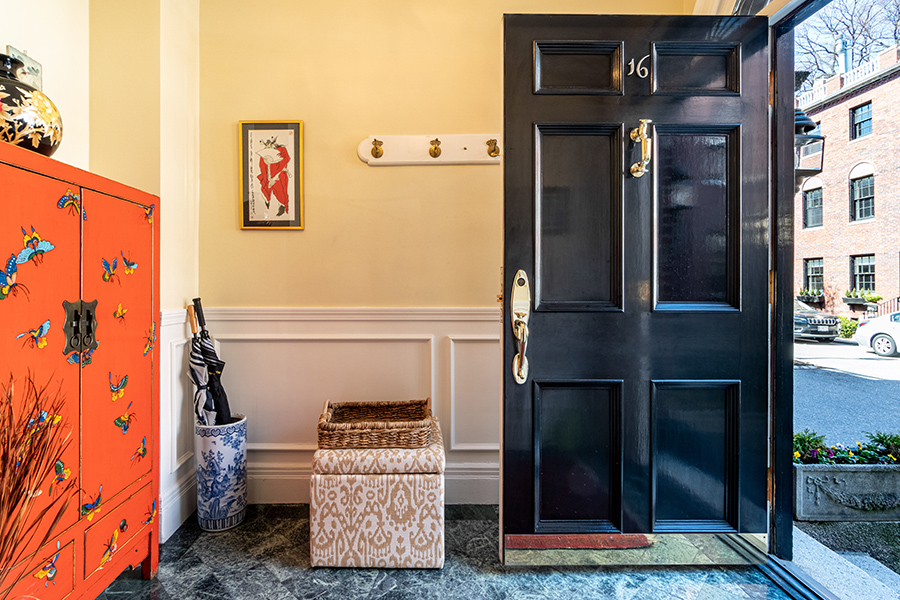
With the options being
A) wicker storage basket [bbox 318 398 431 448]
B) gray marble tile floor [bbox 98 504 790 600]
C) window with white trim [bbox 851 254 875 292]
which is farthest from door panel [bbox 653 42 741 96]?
gray marble tile floor [bbox 98 504 790 600]

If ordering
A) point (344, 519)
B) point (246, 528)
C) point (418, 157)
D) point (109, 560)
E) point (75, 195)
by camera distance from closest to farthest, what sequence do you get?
point (75, 195), point (109, 560), point (344, 519), point (246, 528), point (418, 157)

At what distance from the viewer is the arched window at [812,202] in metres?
1.54

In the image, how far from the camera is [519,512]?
1621 mm

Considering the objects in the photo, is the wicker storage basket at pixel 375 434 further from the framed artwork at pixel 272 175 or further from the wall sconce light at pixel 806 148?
the wall sconce light at pixel 806 148

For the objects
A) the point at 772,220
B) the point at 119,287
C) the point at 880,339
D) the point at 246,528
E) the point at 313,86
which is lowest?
the point at 246,528

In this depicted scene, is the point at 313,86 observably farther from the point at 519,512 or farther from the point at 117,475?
the point at 519,512

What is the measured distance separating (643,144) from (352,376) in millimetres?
1695

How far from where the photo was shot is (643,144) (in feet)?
5.12

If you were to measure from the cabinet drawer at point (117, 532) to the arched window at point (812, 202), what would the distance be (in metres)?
2.65

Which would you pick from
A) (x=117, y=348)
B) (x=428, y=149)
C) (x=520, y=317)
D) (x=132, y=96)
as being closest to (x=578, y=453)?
(x=520, y=317)

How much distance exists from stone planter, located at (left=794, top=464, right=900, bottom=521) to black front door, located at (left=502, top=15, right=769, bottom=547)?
0.20 metres

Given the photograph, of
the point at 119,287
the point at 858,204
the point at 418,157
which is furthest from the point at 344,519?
the point at 858,204

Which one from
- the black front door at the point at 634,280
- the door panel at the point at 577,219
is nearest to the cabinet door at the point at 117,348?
the black front door at the point at 634,280

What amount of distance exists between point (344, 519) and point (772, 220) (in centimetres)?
203
